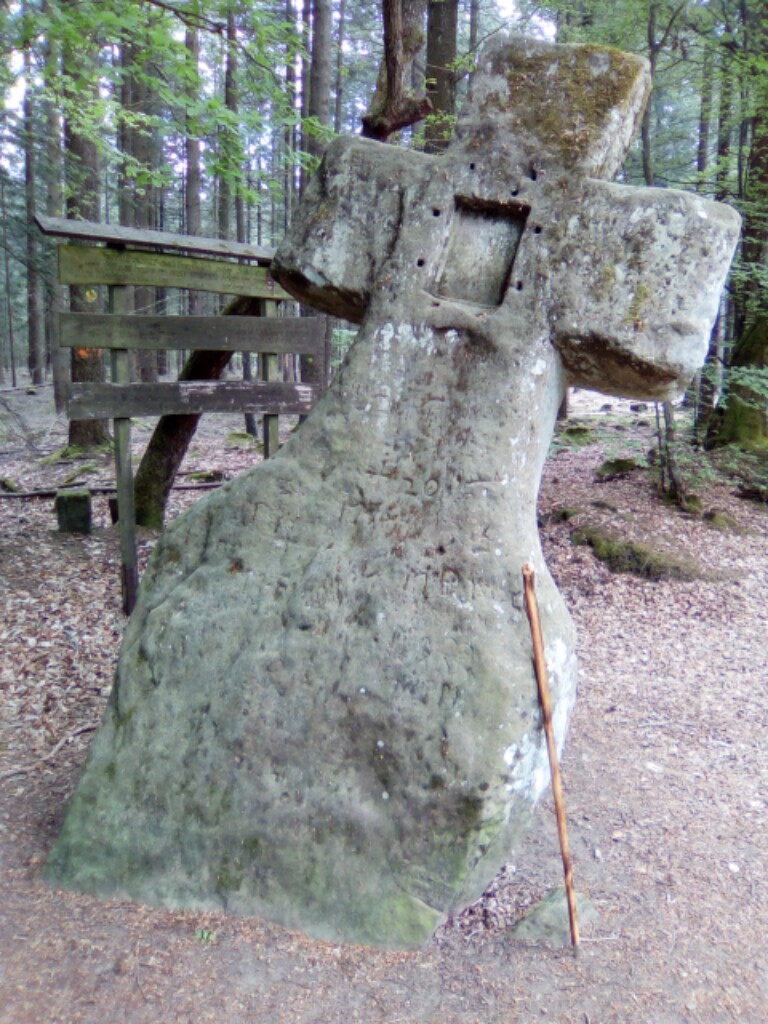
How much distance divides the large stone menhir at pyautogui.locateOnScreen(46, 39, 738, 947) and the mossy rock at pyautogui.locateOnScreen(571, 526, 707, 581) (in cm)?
390

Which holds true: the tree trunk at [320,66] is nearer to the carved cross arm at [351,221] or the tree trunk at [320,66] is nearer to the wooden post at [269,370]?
the wooden post at [269,370]

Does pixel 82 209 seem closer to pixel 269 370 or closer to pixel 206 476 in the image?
pixel 206 476

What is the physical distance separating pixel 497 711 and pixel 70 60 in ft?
24.0

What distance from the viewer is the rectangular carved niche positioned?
3262 millimetres

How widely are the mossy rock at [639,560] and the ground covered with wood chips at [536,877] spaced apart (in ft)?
0.80

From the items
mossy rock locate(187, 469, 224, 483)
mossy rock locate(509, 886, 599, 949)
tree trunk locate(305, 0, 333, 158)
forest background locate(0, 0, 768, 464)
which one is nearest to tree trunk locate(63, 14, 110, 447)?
forest background locate(0, 0, 768, 464)

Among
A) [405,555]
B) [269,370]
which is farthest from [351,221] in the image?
[269,370]

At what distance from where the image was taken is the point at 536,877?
321 cm

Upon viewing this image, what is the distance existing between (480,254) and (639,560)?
4293mm

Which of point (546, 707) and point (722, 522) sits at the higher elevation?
point (546, 707)

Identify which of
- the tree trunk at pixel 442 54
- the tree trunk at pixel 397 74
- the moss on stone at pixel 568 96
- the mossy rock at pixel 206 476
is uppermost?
the tree trunk at pixel 442 54

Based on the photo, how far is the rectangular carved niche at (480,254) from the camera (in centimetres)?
326

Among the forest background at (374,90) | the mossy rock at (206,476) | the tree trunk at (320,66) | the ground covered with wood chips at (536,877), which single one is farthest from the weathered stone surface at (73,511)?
the tree trunk at (320,66)

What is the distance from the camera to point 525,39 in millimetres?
3342
